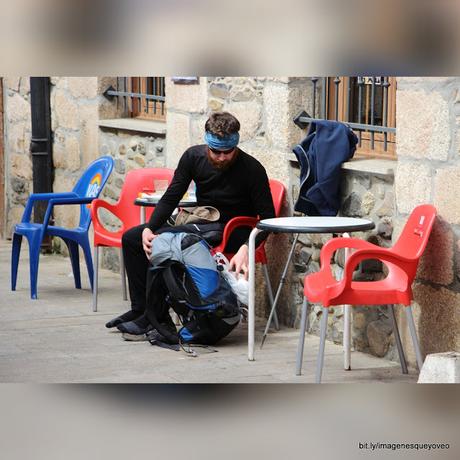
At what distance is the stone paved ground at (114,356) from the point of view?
186 inches

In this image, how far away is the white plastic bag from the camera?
5.18 m

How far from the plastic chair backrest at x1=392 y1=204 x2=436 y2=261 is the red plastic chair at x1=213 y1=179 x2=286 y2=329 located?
103 cm

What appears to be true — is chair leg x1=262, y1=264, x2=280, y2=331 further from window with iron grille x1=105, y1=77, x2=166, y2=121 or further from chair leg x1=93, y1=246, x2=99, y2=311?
window with iron grille x1=105, y1=77, x2=166, y2=121

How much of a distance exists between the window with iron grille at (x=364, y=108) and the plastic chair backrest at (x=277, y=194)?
39 centimetres

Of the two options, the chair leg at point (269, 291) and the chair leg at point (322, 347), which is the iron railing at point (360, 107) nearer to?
the chair leg at point (269, 291)

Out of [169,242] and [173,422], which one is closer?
[173,422]

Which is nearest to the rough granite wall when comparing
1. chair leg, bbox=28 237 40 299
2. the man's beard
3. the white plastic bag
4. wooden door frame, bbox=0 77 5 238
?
the man's beard

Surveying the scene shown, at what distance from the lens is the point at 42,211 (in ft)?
28.5

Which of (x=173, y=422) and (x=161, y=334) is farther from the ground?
(x=173, y=422)

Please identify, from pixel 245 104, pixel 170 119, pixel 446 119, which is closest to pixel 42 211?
pixel 170 119

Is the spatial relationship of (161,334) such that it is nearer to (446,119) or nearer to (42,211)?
(446,119)

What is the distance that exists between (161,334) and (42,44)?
4.70 meters

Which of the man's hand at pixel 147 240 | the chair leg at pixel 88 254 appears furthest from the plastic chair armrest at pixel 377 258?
the chair leg at pixel 88 254

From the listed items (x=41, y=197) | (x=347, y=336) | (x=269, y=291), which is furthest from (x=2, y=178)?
(x=347, y=336)
